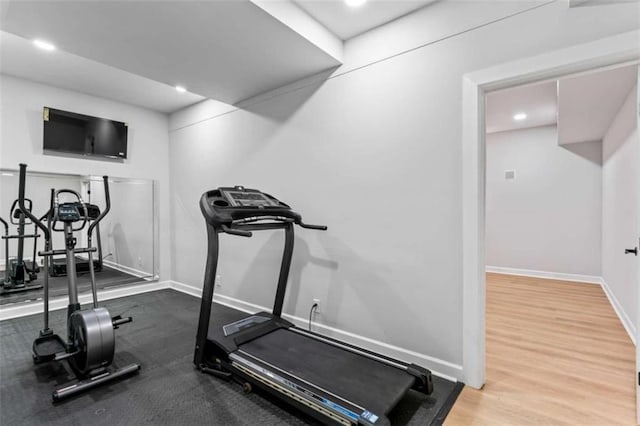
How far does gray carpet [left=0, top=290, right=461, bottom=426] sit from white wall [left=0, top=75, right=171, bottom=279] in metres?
2.14

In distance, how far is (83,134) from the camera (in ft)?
13.6

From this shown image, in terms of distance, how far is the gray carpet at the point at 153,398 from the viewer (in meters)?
1.88

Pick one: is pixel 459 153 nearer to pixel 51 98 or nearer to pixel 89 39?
pixel 89 39

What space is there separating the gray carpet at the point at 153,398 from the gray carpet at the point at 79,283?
2.88 ft

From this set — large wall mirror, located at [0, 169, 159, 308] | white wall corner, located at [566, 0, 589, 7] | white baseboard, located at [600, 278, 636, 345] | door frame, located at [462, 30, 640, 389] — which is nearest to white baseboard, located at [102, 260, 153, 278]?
large wall mirror, located at [0, 169, 159, 308]

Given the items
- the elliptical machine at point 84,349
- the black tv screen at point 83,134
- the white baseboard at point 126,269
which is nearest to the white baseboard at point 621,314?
the elliptical machine at point 84,349

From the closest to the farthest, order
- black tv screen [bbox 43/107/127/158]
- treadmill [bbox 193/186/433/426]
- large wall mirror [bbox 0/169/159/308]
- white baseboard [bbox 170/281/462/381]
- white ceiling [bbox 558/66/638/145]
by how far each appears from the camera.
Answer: treadmill [bbox 193/186/433/426] → white baseboard [bbox 170/281/462/381] → white ceiling [bbox 558/66/638/145] → large wall mirror [bbox 0/169/159/308] → black tv screen [bbox 43/107/127/158]

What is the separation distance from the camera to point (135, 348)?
2.83 meters

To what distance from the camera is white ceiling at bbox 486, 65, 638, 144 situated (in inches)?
116

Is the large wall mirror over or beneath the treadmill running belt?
over

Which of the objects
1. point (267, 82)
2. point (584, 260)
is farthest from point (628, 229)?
point (267, 82)

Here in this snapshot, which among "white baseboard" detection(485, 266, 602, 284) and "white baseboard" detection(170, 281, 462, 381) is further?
"white baseboard" detection(485, 266, 602, 284)

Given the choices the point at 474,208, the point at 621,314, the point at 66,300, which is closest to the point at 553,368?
the point at 474,208

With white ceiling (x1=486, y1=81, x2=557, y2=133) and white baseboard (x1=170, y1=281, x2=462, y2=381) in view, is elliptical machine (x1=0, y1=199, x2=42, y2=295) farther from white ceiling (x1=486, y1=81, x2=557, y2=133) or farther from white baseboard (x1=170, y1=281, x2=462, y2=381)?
white ceiling (x1=486, y1=81, x2=557, y2=133)
